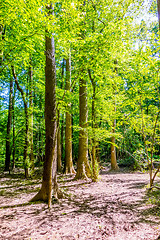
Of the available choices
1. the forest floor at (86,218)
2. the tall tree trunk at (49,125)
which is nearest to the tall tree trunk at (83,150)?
the forest floor at (86,218)

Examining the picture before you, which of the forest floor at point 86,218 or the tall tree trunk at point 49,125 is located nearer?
the forest floor at point 86,218

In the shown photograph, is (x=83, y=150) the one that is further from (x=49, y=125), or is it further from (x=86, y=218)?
(x=86, y=218)

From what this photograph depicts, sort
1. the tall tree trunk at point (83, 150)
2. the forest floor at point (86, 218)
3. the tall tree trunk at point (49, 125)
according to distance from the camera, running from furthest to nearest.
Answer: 1. the tall tree trunk at point (83, 150)
2. the tall tree trunk at point (49, 125)
3. the forest floor at point (86, 218)

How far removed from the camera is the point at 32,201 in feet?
14.9

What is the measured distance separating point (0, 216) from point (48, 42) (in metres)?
4.97

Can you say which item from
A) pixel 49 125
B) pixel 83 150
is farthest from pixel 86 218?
pixel 83 150

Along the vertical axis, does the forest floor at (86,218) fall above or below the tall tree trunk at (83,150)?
below

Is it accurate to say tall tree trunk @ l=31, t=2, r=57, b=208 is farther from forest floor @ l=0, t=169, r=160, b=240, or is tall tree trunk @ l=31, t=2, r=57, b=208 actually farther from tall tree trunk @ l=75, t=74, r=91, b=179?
tall tree trunk @ l=75, t=74, r=91, b=179

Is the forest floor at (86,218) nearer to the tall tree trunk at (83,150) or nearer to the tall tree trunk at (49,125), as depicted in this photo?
the tall tree trunk at (49,125)

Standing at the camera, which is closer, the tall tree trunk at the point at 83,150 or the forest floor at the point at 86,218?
the forest floor at the point at 86,218

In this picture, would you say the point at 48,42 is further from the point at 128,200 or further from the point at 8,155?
the point at 8,155

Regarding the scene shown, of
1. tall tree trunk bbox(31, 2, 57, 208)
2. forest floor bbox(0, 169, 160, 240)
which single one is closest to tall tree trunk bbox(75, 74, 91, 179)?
forest floor bbox(0, 169, 160, 240)

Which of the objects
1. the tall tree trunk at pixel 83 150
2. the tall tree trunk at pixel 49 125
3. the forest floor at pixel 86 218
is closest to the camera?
the forest floor at pixel 86 218

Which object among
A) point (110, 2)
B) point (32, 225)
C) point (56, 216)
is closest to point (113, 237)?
point (56, 216)
